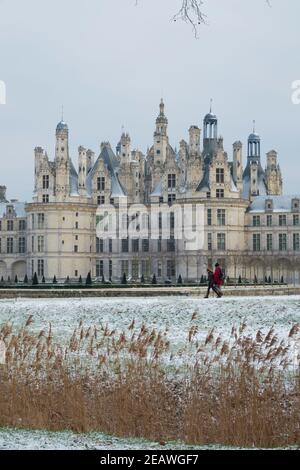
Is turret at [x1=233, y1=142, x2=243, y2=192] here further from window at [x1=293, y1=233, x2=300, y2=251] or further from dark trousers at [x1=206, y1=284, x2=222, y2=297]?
dark trousers at [x1=206, y1=284, x2=222, y2=297]

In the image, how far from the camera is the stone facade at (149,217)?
72.6 meters

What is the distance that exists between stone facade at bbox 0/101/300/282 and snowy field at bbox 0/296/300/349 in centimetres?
3988

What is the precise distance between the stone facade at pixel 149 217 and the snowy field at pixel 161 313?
1570 inches

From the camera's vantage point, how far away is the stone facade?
238 ft

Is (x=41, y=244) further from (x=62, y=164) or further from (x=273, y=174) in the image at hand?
(x=273, y=174)

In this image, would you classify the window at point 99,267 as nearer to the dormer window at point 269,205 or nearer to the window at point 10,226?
the window at point 10,226

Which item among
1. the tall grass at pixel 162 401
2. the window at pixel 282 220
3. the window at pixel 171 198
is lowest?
the tall grass at pixel 162 401

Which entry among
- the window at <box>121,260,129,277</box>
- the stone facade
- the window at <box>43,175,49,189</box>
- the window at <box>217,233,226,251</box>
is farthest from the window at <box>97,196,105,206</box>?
the window at <box>217,233,226,251</box>

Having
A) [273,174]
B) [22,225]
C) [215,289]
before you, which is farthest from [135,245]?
[215,289]

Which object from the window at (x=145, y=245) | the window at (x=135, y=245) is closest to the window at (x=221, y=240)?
the window at (x=145, y=245)
